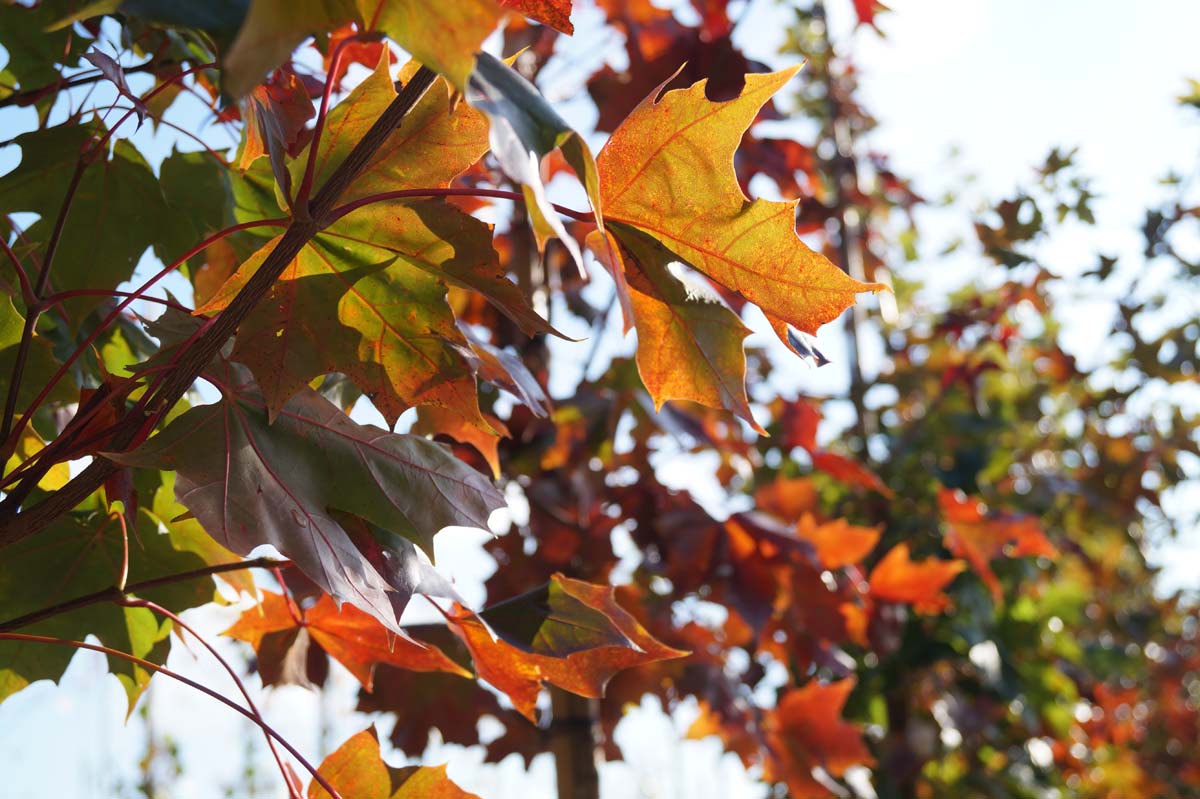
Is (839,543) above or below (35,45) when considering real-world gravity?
below

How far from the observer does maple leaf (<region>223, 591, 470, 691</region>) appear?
2.35ft

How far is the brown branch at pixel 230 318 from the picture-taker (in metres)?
0.44

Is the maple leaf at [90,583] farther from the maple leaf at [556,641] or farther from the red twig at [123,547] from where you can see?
the maple leaf at [556,641]

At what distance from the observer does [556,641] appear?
613 mm

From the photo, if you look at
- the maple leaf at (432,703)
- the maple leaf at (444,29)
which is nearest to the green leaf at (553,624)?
the maple leaf at (444,29)

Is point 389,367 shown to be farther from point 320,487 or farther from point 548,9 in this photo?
point 548,9

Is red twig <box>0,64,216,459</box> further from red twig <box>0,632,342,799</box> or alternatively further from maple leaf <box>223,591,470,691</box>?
maple leaf <box>223,591,470,691</box>

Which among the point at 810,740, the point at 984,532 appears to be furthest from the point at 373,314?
the point at 984,532

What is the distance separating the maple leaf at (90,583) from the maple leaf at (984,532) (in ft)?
4.24

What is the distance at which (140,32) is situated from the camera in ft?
2.58

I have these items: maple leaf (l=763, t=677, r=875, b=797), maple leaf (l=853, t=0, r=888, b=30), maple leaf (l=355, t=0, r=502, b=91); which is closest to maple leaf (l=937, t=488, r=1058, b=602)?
maple leaf (l=763, t=677, r=875, b=797)

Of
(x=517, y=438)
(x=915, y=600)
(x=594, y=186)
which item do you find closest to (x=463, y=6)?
(x=594, y=186)

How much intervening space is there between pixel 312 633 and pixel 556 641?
225 millimetres

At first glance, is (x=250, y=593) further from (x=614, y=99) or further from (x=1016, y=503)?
(x=1016, y=503)
